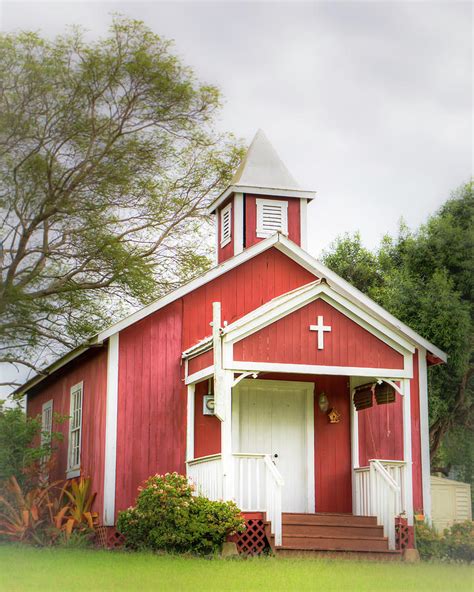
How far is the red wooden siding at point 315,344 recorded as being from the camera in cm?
1506

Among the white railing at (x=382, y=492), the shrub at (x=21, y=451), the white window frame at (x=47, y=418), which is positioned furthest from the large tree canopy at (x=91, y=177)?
the white railing at (x=382, y=492)

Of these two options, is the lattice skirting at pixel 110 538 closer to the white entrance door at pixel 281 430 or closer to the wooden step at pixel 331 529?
the white entrance door at pixel 281 430

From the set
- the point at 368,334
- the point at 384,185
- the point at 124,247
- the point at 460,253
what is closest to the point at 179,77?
the point at 124,247

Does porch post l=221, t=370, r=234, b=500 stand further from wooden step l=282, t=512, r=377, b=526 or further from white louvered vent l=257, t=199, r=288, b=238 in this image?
white louvered vent l=257, t=199, r=288, b=238

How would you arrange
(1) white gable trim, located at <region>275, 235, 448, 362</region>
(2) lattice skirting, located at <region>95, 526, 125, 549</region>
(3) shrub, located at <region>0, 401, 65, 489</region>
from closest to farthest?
(2) lattice skirting, located at <region>95, 526, 125, 549</region> → (1) white gable trim, located at <region>275, 235, 448, 362</region> → (3) shrub, located at <region>0, 401, 65, 489</region>

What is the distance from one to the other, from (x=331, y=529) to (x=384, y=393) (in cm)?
273

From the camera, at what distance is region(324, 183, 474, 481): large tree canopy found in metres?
25.3

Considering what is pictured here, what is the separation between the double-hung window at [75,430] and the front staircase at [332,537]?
549 centimetres

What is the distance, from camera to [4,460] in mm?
19578

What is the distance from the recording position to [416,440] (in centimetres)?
1838

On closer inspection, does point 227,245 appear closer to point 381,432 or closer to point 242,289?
point 242,289

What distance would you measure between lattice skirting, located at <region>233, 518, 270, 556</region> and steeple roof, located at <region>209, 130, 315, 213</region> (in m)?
8.17

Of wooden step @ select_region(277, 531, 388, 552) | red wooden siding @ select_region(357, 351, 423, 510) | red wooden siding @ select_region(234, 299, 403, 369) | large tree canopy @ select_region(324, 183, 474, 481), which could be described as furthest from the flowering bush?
large tree canopy @ select_region(324, 183, 474, 481)

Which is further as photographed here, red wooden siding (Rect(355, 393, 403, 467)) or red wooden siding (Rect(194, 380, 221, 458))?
red wooden siding (Rect(355, 393, 403, 467))
